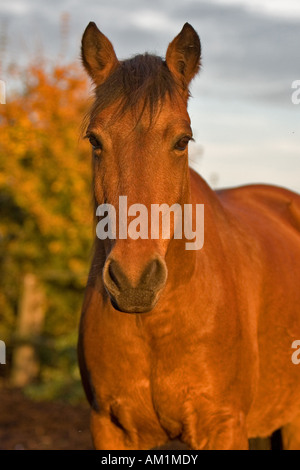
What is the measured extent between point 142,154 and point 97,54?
0.85 metres

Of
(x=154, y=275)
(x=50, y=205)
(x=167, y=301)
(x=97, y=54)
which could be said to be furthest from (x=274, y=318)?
(x=50, y=205)

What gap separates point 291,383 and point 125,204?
2106 millimetres

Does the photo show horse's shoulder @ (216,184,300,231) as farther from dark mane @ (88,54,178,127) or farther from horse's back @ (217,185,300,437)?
dark mane @ (88,54,178,127)

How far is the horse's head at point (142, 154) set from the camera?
2824 mm

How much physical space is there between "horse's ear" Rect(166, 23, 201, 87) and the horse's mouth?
1.22 meters

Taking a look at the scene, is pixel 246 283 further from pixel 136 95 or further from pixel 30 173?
pixel 30 173

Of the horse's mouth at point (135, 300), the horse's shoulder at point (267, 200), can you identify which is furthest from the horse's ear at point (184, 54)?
the horse's shoulder at point (267, 200)

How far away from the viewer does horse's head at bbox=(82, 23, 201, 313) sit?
282 cm

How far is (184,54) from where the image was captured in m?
3.44

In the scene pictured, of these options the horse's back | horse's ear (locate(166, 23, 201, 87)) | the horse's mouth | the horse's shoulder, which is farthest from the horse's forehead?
the horse's shoulder

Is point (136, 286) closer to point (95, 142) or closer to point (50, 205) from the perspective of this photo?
point (95, 142)

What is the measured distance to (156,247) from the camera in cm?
290

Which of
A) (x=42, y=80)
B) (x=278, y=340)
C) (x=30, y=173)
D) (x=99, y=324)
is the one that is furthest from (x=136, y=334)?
(x=42, y=80)

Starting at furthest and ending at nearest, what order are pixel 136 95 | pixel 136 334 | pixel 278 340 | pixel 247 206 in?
pixel 247 206 → pixel 278 340 → pixel 136 334 → pixel 136 95
